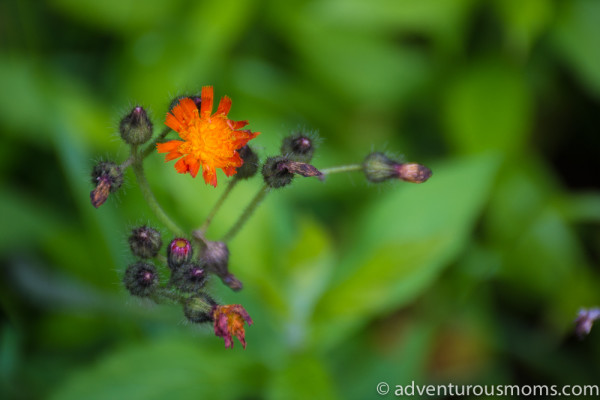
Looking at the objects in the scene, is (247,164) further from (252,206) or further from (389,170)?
(389,170)

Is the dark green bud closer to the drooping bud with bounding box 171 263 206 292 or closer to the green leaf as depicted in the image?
the drooping bud with bounding box 171 263 206 292

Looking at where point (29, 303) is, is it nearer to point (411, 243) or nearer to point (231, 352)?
point (231, 352)

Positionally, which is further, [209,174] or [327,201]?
[327,201]

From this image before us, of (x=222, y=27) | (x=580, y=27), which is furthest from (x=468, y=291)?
(x=222, y=27)

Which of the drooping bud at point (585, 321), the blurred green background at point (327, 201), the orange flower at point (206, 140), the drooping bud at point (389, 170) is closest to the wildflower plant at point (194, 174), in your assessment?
the orange flower at point (206, 140)

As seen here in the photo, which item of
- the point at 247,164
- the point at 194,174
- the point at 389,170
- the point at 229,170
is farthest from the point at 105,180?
the point at 389,170

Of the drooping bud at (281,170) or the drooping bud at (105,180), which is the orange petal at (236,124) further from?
the drooping bud at (105,180)
